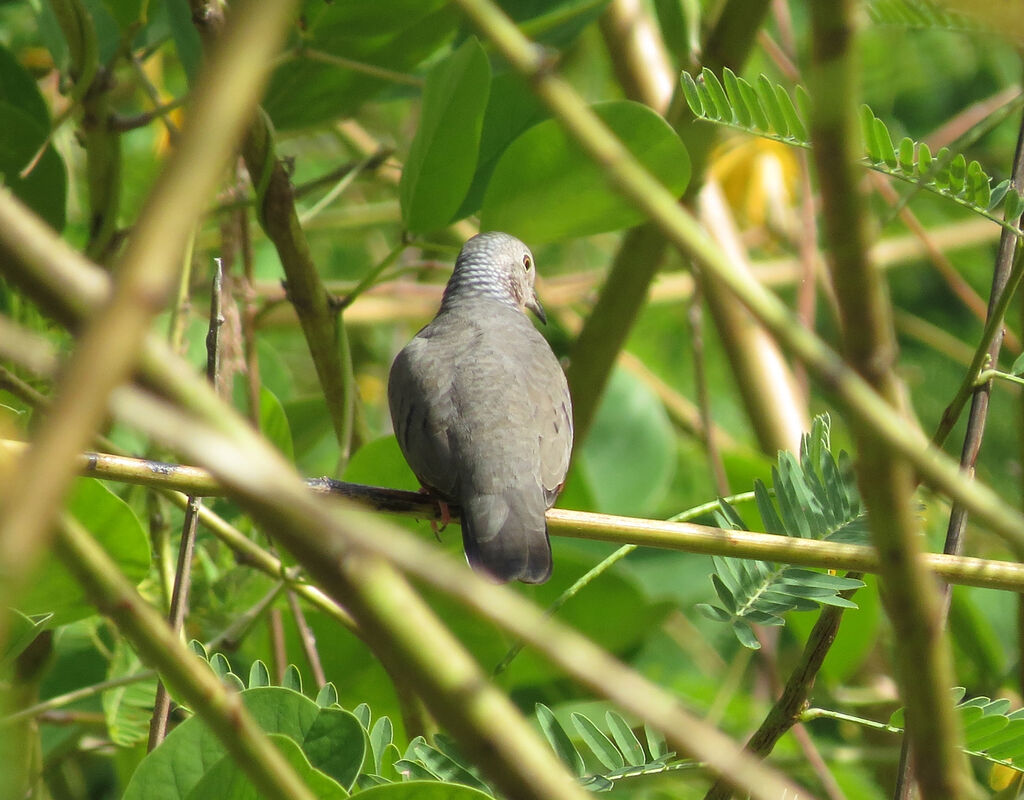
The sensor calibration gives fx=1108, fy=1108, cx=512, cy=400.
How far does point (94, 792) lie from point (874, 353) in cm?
398

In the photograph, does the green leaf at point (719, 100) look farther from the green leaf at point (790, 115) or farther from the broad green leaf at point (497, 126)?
the broad green leaf at point (497, 126)

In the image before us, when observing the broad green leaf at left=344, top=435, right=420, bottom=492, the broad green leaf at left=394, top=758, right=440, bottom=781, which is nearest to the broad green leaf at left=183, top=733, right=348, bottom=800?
the broad green leaf at left=394, top=758, right=440, bottom=781

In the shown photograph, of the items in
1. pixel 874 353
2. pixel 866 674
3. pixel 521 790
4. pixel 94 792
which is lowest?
pixel 94 792

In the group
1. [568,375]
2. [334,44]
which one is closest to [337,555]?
[334,44]

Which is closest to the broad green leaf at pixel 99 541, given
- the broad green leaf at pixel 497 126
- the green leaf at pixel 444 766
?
the green leaf at pixel 444 766

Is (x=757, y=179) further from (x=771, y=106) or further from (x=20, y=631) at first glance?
(x=20, y=631)

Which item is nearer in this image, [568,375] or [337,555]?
[337,555]

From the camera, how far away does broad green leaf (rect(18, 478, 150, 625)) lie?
2.00m

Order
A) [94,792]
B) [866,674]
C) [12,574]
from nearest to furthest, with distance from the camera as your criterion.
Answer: [12,574] < [94,792] < [866,674]

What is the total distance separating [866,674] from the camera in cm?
470

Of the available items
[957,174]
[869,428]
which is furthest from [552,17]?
[869,428]

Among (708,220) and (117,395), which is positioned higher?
(708,220)

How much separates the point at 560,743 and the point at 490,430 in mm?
1023

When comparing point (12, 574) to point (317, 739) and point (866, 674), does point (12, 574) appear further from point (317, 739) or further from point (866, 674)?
point (866, 674)
